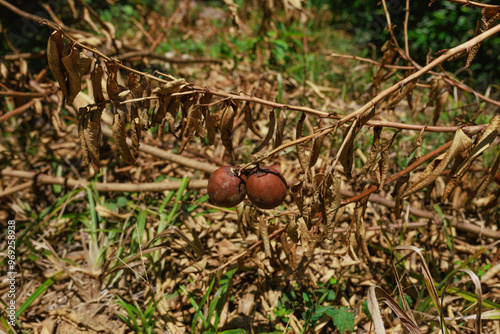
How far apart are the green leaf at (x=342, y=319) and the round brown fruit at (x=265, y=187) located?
0.70 m

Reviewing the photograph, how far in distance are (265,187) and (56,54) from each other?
830 mm

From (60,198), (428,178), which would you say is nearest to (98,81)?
(428,178)

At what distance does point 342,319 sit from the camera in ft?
5.01

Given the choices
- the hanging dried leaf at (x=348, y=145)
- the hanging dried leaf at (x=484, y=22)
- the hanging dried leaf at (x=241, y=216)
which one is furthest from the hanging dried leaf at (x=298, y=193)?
the hanging dried leaf at (x=484, y=22)

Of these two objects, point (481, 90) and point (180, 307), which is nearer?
point (180, 307)

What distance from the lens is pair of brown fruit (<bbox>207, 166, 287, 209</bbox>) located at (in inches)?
44.8

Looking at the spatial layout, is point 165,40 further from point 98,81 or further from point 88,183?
point 98,81

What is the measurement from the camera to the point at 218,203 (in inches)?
47.6

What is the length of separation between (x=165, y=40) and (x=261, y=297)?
11.8ft

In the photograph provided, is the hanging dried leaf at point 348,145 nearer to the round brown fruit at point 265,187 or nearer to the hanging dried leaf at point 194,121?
the round brown fruit at point 265,187

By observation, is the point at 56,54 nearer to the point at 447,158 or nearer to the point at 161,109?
the point at 161,109

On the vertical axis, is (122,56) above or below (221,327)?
above

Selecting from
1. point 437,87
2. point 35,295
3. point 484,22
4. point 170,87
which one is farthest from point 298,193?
point 35,295

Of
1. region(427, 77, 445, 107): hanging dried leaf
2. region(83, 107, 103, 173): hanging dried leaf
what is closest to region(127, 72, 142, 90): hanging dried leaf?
region(83, 107, 103, 173): hanging dried leaf
